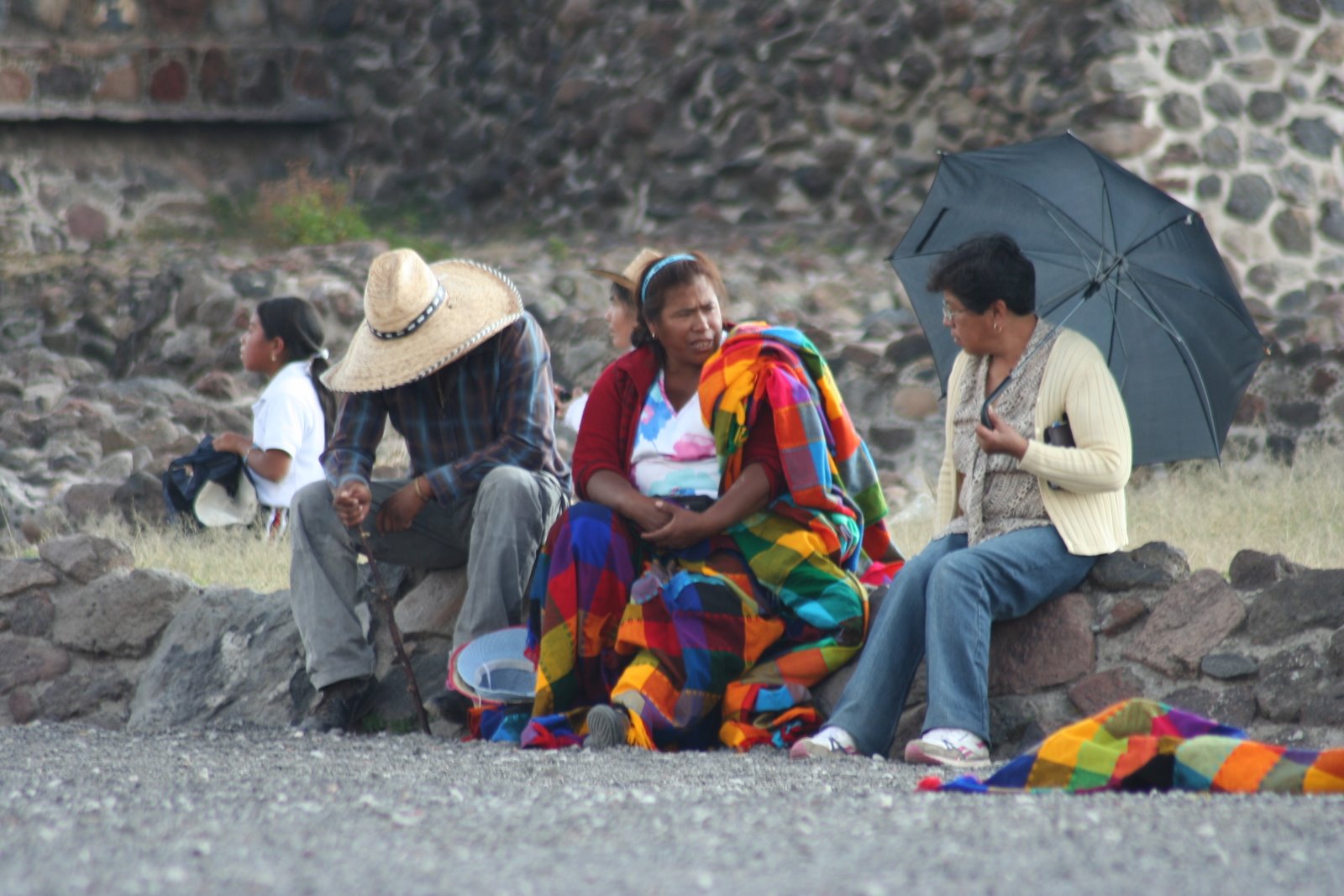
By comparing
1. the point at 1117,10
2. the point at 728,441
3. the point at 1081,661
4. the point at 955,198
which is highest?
the point at 1117,10

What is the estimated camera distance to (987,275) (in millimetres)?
3896

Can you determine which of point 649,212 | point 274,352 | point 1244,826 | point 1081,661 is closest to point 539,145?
point 649,212

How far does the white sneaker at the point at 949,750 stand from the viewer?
354 centimetres

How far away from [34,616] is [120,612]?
304mm

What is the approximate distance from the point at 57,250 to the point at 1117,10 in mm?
6467

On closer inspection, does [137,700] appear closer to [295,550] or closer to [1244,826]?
[295,550]

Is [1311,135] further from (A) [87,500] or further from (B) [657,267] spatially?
(A) [87,500]

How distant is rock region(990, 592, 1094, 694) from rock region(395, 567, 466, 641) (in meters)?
1.66

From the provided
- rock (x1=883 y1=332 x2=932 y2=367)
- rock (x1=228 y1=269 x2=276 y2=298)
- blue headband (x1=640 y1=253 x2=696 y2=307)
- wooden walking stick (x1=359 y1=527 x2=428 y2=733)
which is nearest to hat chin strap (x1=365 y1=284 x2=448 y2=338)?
wooden walking stick (x1=359 y1=527 x2=428 y2=733)

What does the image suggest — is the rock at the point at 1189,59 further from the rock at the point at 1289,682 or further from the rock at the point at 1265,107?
the rock at the point at 1289,682

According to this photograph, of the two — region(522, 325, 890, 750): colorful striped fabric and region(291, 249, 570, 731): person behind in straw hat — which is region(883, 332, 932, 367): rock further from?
region(522, 325, 890, 750): colorful striped fabric

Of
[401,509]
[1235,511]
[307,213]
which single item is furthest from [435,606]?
[307,213]

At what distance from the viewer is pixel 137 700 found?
500 cm

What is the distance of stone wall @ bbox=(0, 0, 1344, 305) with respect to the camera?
332 inches
